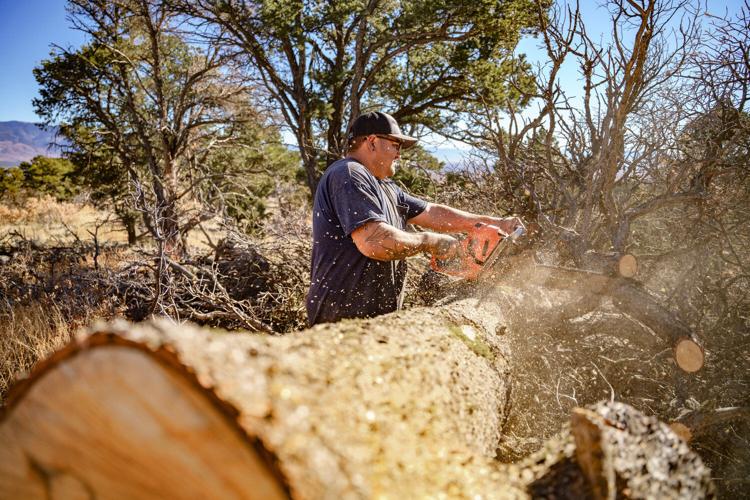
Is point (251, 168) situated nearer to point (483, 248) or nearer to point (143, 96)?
point (143, 96)

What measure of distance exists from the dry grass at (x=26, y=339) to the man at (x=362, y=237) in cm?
283

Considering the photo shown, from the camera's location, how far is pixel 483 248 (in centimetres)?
240

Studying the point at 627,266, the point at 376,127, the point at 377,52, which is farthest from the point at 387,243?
the point at 377,52

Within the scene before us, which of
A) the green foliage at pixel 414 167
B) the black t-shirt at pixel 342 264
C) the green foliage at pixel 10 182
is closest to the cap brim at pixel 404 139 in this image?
the black t-shirt at pixel 342 264

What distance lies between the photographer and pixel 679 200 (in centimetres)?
322

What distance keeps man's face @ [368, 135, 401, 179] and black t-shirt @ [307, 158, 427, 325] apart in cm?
25

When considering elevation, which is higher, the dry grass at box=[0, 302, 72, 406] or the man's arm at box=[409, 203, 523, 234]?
the man's arm at box=[409, 203, 523, 234]

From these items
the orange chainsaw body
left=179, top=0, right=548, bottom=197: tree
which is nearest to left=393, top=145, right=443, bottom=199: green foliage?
left=179, top=0, right=548, bottom=197: tree

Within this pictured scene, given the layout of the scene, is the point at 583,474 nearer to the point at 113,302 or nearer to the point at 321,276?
the point at 321,276

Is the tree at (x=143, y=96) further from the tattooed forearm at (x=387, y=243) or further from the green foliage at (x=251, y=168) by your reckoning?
the tattooed forearm at (x=387, y=243)

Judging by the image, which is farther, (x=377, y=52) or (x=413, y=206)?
(x=377, y=52)

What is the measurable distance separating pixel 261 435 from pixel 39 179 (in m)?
25.9

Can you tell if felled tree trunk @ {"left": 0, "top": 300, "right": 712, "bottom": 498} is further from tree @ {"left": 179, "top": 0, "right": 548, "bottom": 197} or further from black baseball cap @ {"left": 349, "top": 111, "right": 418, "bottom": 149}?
tree @ {"left": 179, "top": 0, "right": 548, "bottom": 197}

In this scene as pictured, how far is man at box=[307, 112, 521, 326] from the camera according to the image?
199cm
